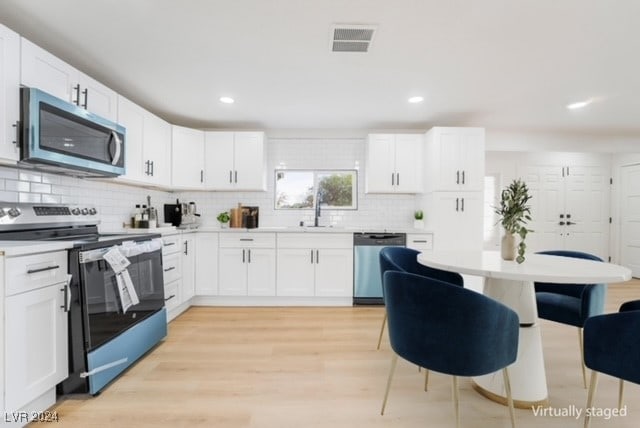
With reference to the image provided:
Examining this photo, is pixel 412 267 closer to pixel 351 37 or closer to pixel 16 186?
pixel 351 37

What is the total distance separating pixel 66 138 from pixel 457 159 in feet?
12.4

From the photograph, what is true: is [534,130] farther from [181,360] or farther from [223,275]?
[181,360]

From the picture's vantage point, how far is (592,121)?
3.94 metres

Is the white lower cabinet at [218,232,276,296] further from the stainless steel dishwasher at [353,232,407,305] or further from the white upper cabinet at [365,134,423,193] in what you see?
the white upper cabinet at [365,134,423,193]

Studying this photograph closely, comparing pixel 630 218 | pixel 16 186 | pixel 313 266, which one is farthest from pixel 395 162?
pixel 630 218

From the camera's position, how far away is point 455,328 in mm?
1319

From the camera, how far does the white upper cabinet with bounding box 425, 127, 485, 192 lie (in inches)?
145

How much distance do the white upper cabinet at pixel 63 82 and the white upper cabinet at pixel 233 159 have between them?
1.34 meters

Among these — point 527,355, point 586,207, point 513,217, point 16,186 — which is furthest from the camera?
point 586,207

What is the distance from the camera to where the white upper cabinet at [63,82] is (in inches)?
75.4

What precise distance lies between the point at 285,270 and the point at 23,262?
7.91 feet

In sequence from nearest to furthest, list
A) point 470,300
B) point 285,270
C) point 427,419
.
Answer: point 470,300
point 427,419
point 285,270

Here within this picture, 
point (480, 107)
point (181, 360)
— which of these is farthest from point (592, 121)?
point (181, 360)

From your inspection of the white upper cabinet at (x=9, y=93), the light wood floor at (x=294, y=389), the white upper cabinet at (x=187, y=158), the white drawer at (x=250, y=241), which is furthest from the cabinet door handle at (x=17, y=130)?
the white drawer at (x=250, y=241)
